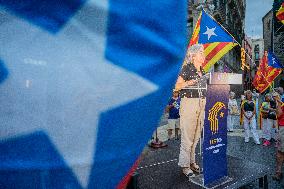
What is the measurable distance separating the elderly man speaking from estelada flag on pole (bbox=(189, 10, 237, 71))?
3.08 meters

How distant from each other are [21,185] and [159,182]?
9.64 ft

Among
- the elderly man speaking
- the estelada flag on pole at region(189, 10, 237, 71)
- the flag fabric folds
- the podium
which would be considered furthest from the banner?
the estelada flag on pole at region(189, 10, 237, 71)

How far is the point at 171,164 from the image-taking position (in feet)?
13.8

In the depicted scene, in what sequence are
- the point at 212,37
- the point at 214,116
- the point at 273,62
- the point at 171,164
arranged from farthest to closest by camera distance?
the point at 273,62 → the point at 212,37 → the point at 171,164 → the point at 214,116

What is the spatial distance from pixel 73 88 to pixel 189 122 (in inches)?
119

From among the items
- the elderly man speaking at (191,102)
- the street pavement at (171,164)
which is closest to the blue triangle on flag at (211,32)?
the street pavement at (171,164)

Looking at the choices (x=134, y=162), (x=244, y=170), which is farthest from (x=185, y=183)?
(x=134, y=162)

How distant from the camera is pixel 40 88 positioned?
530 millimetres

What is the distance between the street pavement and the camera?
3281 mm

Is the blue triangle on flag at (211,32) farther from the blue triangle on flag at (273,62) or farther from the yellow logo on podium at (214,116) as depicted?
the blue triangle on flag at (273,62)

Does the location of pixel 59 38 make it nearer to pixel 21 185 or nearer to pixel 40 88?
pixel 40 88

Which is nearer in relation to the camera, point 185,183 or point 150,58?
point 150,58

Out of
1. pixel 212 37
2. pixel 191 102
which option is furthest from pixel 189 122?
pixel 212 37

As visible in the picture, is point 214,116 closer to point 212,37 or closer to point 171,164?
point 171,164
